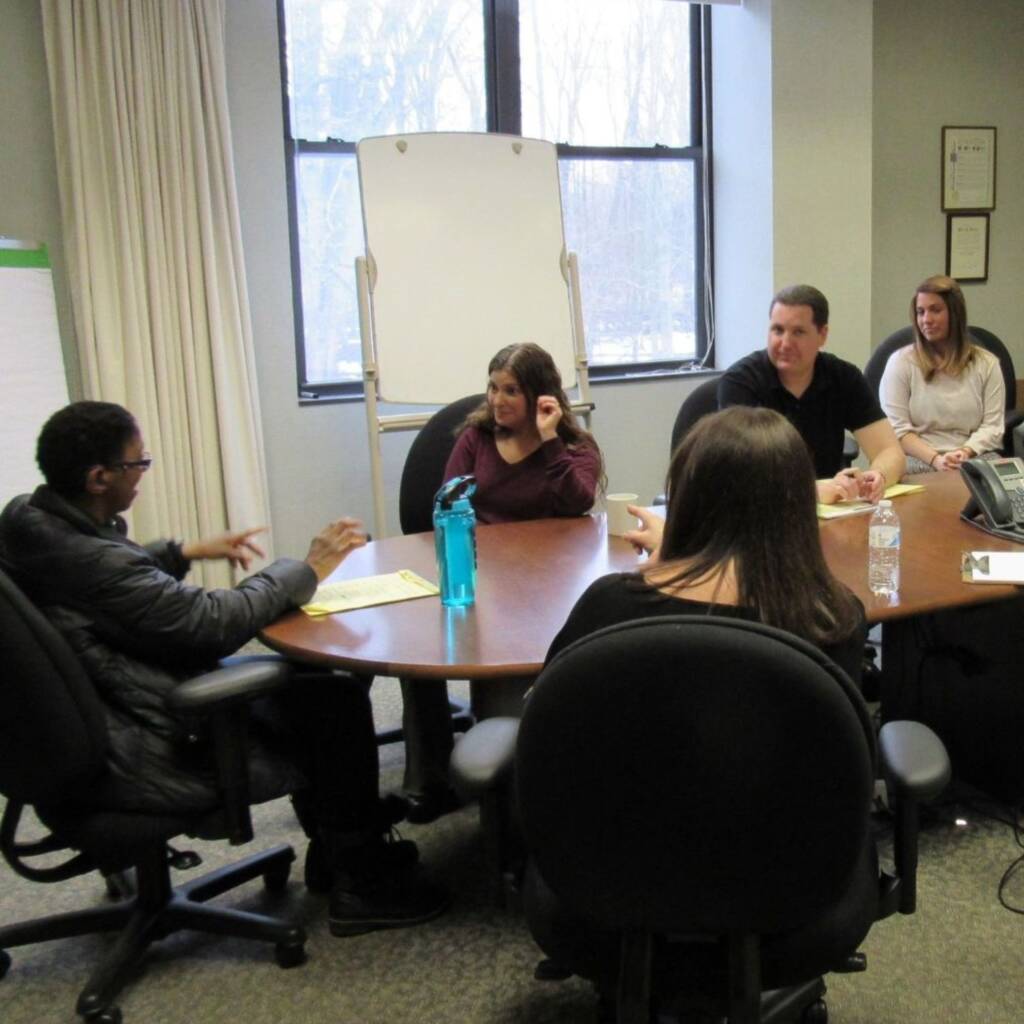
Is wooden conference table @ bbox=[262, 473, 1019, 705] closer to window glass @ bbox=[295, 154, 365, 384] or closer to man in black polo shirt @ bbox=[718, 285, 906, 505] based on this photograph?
man in black polo shirt @ bbox=[718, 285, 906, 505]

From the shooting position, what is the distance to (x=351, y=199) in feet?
13.8

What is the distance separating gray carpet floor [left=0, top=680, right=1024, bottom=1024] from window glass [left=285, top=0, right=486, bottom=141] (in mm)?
2981

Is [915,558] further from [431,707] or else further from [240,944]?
[240,944]

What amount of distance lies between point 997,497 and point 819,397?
72cm

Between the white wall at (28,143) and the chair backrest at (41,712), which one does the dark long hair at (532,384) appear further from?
the white wall at (28,143)

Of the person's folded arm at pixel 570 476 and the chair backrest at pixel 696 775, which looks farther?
the person's folded arm at pixel 570 476

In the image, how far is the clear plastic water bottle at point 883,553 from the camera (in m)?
2.07

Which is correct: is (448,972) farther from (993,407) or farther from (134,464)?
(993,407)

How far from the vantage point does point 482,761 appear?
4.66 ft

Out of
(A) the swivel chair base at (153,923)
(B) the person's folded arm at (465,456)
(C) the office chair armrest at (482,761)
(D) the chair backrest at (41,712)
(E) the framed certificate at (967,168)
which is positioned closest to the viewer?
(C) the office chair armrest at (482,761)

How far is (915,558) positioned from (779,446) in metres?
1.09

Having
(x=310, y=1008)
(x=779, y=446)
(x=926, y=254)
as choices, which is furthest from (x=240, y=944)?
(x=926, y=254)

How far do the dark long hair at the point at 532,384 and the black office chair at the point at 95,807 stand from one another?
49.5 inches

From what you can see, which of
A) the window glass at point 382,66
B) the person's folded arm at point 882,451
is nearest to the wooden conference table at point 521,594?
the person's folded arm at point 882,451
